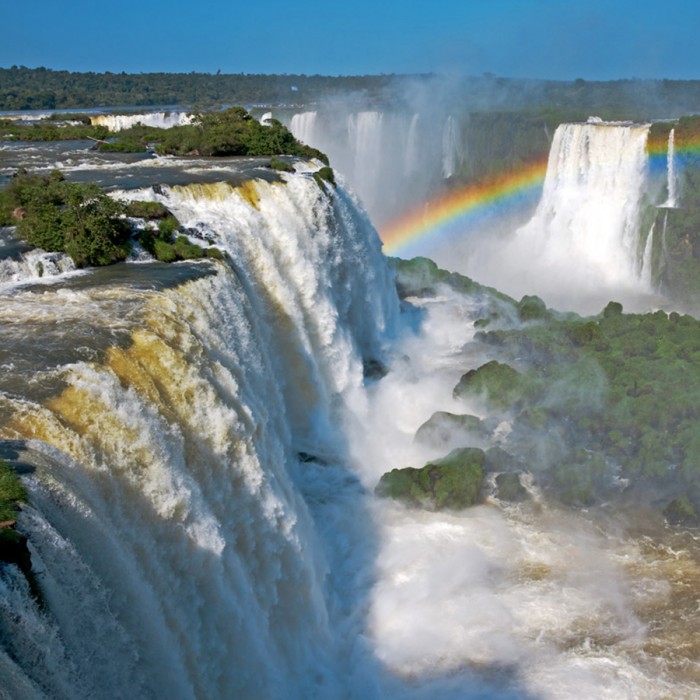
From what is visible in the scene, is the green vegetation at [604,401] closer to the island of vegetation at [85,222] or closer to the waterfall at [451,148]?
A: the island of vegetation at [85,222]

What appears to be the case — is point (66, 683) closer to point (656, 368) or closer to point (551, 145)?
point (656, 368)

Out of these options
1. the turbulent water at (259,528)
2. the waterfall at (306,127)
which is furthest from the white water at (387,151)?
the turbulent water at (259,528)

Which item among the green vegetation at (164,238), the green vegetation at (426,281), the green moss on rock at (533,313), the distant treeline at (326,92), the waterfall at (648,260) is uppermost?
the distant treeline at (326,92)

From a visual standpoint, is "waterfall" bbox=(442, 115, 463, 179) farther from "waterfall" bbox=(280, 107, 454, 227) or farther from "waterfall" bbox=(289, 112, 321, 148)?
"waterfall" bbox=(289, 112, 321, 148)

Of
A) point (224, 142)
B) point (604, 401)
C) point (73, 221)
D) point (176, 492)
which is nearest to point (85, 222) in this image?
point (73, 221)

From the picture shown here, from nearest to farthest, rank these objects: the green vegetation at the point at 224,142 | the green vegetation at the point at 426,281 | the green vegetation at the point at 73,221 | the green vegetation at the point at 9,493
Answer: the green vegetation at the point at 9,493 → the green vegetation at the point at 73,221 → the green vegetation at the point at 224,142 → the green vegetation at the point at 426,281

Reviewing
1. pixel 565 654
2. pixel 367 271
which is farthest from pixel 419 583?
pixel 367 271
